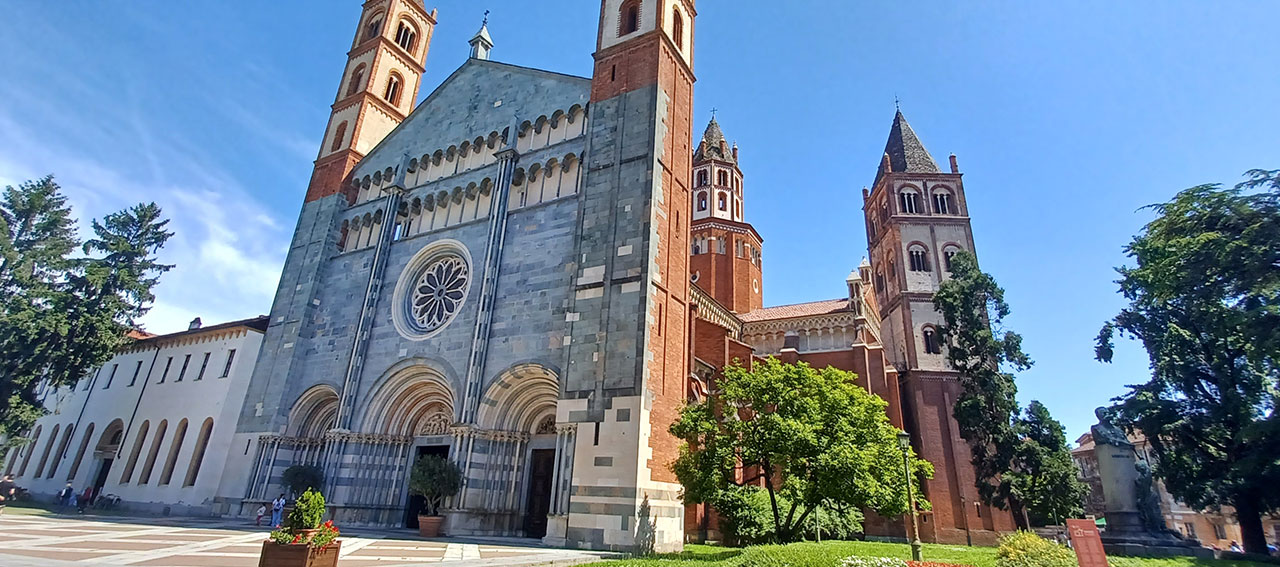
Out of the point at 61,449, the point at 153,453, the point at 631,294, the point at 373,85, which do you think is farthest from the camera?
the point at 61,449

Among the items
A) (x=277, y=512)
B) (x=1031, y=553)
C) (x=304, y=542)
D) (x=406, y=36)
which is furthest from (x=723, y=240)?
(x=304, y=542)

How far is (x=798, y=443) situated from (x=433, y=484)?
10.5 metres

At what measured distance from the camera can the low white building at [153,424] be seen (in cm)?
2500

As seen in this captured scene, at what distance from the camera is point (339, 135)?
30875mm

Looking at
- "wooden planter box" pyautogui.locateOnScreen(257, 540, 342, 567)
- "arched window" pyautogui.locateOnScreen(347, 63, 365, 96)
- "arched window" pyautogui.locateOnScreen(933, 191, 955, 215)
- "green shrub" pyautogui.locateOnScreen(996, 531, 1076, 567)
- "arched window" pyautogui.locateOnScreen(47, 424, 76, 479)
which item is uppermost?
"arched window" pyautogui.locateOnScreen(347, 63, 365, 96)

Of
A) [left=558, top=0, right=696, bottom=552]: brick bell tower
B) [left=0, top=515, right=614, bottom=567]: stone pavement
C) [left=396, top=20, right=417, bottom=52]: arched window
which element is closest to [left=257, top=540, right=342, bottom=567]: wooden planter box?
[left=0, top=515, right=614, bottom=567]: stone pavement

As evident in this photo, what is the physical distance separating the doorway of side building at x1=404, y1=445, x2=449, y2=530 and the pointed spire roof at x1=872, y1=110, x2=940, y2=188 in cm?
3473

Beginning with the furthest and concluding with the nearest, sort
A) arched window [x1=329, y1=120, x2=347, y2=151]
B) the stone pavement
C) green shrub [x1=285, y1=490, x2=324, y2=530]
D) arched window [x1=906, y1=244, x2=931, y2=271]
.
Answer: arched window [x1=906, y1=244, x2=931, y2=271] → arched window [x1=329, y1=120, x2=347, y2=151] → the stone pavement → green shrub [x1=285, y1=490, x2=324, y2=530]

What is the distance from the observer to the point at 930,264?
37.6 meters

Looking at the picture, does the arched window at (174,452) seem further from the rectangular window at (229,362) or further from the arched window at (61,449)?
the arched window at (61,449)

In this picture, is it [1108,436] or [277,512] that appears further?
[277,512]

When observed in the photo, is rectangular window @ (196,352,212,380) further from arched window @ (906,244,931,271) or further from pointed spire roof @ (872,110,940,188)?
pointed spire roof @ (872,110,940,188)

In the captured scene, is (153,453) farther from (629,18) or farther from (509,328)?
(629,18)

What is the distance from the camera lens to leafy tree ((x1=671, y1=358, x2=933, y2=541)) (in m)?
14.6
